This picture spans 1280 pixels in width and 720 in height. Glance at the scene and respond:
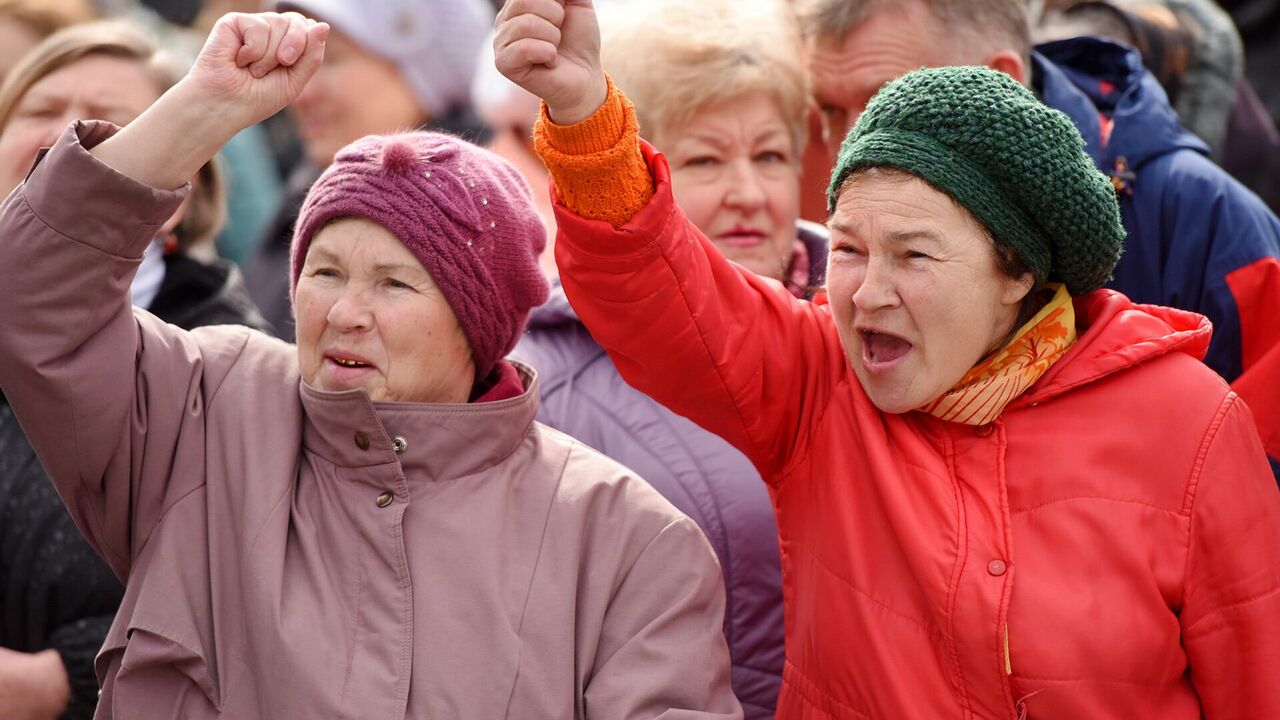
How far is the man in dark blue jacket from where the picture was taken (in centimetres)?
334

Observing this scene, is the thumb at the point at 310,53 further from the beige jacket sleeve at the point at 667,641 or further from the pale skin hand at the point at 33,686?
the pale skin hand at the point at 33,686

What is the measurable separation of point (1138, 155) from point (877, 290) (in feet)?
4.02

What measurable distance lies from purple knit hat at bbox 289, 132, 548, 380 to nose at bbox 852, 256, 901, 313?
68cm

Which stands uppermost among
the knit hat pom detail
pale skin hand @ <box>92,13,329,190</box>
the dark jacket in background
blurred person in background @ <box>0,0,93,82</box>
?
pale skin hand @ <box>92,13,329,190</box>

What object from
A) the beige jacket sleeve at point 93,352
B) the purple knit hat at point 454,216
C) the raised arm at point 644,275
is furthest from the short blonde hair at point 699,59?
the beige jacket sleeve at point 93,352

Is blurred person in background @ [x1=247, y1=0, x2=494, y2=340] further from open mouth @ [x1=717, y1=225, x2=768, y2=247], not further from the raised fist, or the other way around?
the raised fist

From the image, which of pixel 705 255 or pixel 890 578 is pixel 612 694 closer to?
pixel 890 578

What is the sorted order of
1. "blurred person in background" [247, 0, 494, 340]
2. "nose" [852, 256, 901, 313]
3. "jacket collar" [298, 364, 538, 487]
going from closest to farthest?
1. "nose" [852, 256, 901, 313]
2. "jacket collar" [298, 364, 538, 487]
3. "blurred person in background" [247, 0, 494, 340]

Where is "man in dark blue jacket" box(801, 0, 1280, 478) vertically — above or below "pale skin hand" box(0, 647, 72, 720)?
above


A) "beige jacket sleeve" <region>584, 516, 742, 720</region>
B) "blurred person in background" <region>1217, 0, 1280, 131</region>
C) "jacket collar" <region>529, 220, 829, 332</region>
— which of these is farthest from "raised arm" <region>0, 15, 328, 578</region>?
"blurred person in background" <region>1217, 0, 1280, 131</region>

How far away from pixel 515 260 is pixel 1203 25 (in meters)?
2.70

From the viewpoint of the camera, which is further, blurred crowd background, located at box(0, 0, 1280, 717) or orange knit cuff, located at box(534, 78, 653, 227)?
blurred crowd background, located at box(0, 0, 1280, 717)

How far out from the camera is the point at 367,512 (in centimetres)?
271

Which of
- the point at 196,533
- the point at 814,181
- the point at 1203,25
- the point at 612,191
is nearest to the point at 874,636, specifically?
the point at 612,191
